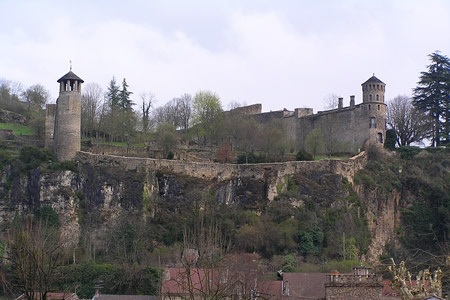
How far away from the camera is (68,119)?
61.3m

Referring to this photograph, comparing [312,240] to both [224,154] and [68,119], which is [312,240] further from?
[68,119]

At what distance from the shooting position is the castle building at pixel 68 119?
60.8 meters

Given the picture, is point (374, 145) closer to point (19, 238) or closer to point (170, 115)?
point (170, 115)

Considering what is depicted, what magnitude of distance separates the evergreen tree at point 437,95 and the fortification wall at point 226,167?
35.5 ft

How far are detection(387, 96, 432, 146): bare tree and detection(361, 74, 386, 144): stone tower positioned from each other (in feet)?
9.60

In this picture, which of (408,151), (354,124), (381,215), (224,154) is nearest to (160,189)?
(224,154)

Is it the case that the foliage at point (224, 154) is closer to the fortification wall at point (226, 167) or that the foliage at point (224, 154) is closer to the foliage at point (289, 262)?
the fortification wall at point (226, 167)

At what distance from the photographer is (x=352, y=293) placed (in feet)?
95.6

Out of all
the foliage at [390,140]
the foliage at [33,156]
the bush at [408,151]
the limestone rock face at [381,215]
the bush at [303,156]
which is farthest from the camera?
the foliage at [390,140]

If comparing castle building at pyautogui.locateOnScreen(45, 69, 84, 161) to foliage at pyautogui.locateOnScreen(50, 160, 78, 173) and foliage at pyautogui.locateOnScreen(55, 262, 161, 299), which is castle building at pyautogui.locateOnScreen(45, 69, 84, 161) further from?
foliage at pyautogui.locateOnScreen(55, 262, 161, 299)

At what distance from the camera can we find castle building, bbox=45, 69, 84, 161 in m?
60.8

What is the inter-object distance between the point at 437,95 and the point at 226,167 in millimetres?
20717

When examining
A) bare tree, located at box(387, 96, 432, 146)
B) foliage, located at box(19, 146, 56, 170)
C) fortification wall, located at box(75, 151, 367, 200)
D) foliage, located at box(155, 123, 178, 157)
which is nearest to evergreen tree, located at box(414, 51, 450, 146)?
bare tree, located at box(387, 96, 432, 146)

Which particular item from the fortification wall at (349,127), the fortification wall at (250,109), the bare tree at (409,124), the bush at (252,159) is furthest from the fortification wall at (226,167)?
the fortification wall at (250,109)
